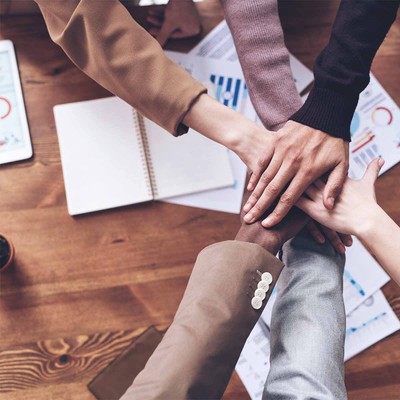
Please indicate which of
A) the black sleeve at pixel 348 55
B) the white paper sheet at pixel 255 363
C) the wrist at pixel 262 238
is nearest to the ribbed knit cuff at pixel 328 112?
the black sleeve at pixel 348 55

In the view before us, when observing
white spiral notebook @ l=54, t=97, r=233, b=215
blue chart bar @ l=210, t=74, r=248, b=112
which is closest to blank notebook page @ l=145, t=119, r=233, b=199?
white spiral notebook @ l=54, t=97, r=233, b=215

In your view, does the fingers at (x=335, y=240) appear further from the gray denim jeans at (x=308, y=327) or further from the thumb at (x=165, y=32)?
the thumb at (x=165, y=32)

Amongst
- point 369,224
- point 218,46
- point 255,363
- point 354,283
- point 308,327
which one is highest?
point 218,46

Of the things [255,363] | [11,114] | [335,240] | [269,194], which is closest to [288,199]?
[269,194]

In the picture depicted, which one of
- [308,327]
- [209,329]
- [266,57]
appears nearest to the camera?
[209,329]

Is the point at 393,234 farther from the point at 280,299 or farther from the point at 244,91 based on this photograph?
Result: the point at 244,91

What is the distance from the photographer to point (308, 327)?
901 mm

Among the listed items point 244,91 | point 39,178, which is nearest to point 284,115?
point 244,91

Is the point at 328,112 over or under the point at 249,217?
over

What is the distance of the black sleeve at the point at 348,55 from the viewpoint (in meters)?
0.92

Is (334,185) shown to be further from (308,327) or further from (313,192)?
(308,327)

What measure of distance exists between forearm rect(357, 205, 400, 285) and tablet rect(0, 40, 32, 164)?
67 cm

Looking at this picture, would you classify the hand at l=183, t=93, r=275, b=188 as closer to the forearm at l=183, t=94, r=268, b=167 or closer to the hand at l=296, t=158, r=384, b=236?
the forearm at l=183, t=94, r=268, b=167

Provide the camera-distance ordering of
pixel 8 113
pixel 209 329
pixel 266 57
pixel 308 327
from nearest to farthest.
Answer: pixel 209 329, pixel 308 327, pixel 266 57, pixel 8 113
